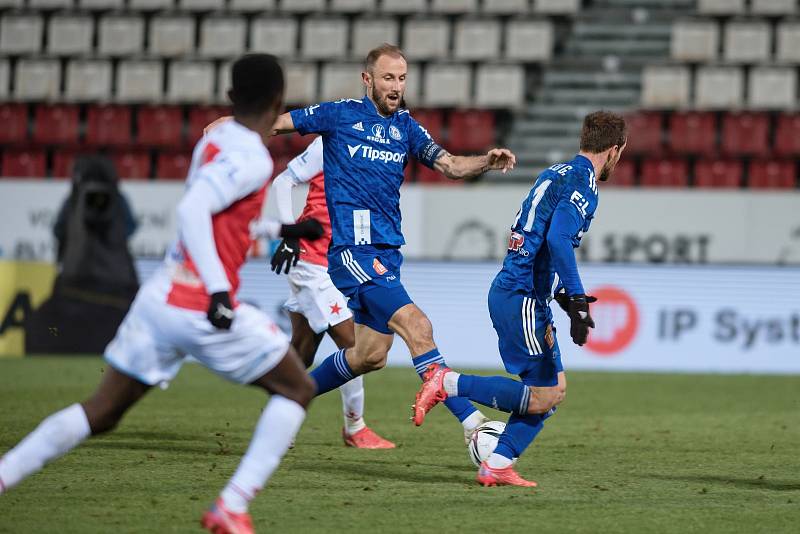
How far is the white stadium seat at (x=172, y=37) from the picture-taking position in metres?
22.3

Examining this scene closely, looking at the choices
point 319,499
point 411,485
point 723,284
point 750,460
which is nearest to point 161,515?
point 319,499

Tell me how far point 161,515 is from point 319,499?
892mm

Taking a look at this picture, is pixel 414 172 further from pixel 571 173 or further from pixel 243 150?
pixel 243 150

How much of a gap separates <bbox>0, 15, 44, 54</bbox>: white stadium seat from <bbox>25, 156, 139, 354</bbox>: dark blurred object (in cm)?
685

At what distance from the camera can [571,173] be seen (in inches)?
271

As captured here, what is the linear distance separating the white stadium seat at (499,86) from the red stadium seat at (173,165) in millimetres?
4726

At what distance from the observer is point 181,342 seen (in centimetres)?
512

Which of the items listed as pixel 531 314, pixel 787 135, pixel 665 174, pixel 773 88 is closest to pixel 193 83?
pixel 665 174

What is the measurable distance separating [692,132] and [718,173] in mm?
934

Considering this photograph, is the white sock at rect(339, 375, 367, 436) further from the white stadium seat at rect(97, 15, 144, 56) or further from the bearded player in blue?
the white stadium seat at rect(97, 15, 144, 56)

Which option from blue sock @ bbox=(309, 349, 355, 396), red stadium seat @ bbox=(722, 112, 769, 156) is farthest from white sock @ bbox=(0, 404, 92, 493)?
red stadium seat @ bbox=(722, 112, 769, 156)

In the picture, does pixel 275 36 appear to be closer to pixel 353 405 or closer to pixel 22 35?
pixel 22 35

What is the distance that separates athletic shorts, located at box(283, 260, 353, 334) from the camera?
884 cm

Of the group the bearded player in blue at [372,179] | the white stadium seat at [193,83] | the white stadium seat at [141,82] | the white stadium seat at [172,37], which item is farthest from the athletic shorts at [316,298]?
the white stadium seat at [172,37]
